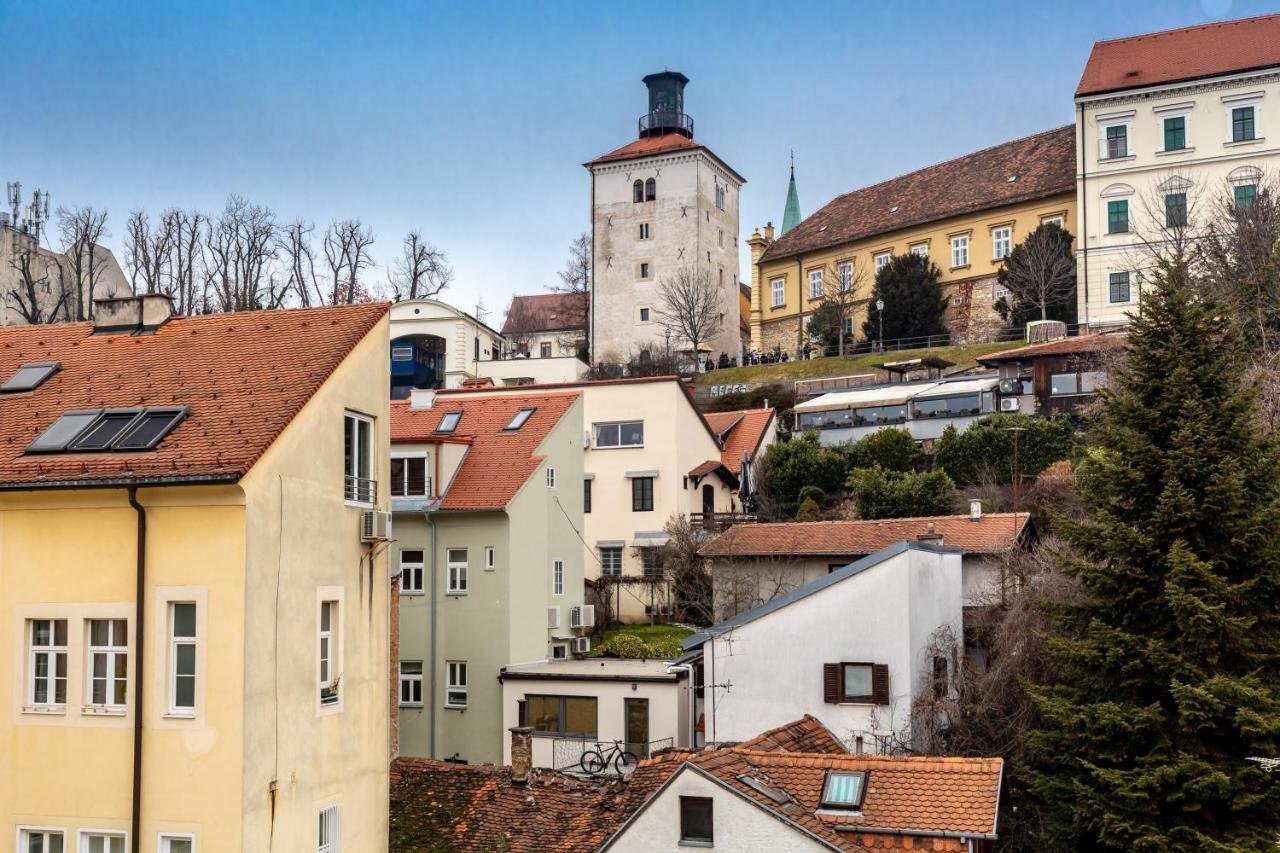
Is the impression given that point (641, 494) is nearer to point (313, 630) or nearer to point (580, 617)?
point (580, 617)

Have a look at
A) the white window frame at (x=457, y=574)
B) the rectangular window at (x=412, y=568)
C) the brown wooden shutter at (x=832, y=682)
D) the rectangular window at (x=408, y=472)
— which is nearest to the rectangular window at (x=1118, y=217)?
the rectangular window at (x=408, y=472)

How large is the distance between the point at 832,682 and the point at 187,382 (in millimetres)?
13261

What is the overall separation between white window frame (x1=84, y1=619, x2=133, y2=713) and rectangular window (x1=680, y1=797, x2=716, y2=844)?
8.01 metres

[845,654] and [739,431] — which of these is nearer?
[845,654]

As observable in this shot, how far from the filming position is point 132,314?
2191 cm

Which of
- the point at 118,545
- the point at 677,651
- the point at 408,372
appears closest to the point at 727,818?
the point at 118,545

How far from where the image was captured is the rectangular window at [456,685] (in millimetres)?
32219

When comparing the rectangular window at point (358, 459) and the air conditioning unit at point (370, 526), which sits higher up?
the rectangular window at point (358, 459)

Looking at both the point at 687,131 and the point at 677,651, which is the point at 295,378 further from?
the point at 687,131

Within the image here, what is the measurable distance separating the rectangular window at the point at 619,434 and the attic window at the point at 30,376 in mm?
26596

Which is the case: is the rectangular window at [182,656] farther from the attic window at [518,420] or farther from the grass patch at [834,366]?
the grass patch at [834,366]

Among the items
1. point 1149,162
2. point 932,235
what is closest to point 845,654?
point 1149,162

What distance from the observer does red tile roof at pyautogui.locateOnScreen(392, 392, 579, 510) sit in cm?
3316

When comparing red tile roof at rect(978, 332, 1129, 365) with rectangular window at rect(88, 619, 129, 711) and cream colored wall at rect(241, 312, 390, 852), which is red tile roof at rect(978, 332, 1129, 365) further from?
rectangular window at rect(88, 619, 129, 711)
